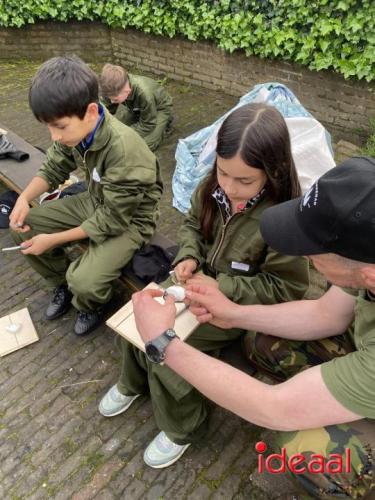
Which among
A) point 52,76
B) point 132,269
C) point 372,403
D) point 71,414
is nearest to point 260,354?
point 372,403

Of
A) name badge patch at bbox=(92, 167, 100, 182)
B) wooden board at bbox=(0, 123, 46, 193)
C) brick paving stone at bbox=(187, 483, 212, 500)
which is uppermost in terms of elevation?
name badge patch at bbox=(92, 167, 100, 182)

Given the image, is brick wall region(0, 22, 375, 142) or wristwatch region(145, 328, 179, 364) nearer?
wristwatch region(145, 328, 179, 364)

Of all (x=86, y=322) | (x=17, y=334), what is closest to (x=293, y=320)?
(x=86, y=322)

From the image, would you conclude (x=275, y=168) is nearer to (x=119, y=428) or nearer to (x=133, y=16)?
(x=119, y=428)

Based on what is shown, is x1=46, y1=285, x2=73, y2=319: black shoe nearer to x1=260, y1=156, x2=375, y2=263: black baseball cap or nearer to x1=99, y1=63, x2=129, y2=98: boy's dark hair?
x1=260, y1=156, x2=375, y2=263: black baseball cap

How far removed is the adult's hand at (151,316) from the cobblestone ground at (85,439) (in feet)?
3.22

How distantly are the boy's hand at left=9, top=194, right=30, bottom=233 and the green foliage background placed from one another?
406cm

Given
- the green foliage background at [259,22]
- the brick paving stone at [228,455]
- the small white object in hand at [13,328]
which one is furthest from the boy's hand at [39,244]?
the green foliage background at [259,22]

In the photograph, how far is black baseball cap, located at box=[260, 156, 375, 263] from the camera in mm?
1232

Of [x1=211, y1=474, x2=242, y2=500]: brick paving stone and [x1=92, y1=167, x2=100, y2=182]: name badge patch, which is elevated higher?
[x1=92, y1=167, x2=100, y2=182]: name badge patch

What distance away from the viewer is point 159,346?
1.70 metres

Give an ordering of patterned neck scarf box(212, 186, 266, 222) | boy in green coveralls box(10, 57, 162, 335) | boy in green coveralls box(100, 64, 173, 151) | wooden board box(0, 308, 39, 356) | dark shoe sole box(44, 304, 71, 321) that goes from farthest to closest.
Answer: boy in green coveralls box(100, 64, 173, 151) → dark shoe sole box(44, 304, 71, 321) → wooden board box(0, 308, 39, 356) → boy in green coveralls box(10, 57, 162, 335) → patterned neck scarf box(212, 186, 266, 222)

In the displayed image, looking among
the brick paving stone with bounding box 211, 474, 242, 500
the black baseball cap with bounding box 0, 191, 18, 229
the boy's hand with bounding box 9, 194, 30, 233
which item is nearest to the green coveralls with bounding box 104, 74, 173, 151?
the black baseball cap with bounding box 0, 191, 18, 229

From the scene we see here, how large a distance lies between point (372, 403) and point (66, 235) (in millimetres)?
2154
